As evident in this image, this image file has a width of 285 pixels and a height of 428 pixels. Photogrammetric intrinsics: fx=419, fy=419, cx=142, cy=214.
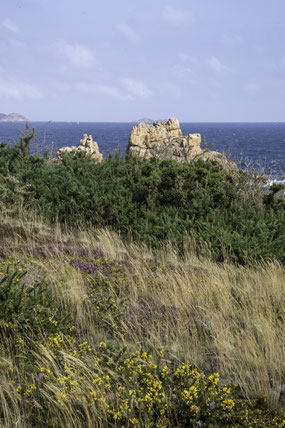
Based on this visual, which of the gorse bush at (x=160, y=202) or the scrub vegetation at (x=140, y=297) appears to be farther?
the gorse bush at (x=160, y=202)

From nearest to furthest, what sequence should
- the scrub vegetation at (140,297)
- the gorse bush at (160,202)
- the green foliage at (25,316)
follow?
the scrub vegetation at (140,297) < the green foliage at (25,316) < the gorse bush at (160,202)

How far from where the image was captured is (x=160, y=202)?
10555 mm

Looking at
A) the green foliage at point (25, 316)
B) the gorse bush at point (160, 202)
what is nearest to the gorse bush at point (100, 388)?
the green foliage at point (25, 316)

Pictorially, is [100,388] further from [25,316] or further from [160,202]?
[160,202]

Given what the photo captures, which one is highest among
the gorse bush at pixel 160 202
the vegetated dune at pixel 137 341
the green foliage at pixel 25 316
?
the gorse bush at pixel 160 202

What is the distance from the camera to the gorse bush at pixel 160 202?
8.34 meters

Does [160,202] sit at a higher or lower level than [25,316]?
higher

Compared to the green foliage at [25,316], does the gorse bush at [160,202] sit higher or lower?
higher

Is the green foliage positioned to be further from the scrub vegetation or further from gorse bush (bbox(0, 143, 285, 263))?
gorse bush (bbox(0, 143, 285, 263))

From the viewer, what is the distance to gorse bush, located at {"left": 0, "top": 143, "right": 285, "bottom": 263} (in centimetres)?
834

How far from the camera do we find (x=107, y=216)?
10.1 m

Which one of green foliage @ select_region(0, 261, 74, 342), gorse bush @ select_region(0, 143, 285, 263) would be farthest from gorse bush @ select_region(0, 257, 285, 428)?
gorse bush @ select_region(0, 143, 285, 263)

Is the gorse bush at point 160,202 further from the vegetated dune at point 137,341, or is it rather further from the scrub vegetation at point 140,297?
the vegetated dune at point 137,341

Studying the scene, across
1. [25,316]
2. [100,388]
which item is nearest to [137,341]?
[100,388]
